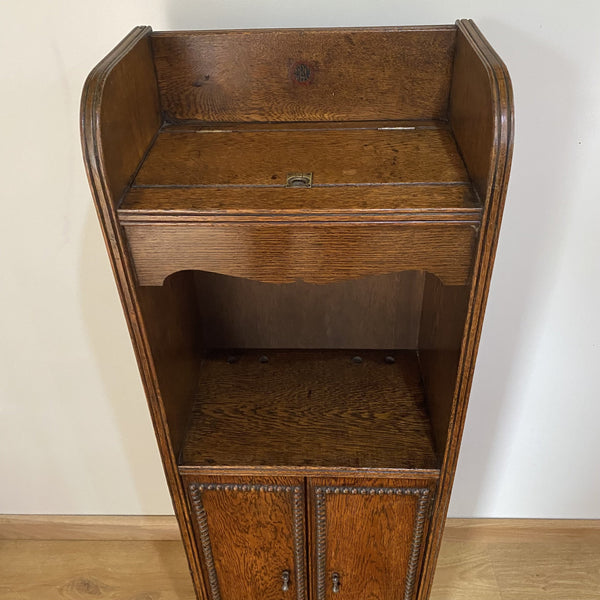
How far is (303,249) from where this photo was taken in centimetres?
78

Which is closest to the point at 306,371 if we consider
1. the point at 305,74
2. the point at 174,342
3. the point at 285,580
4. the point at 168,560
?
the point at 174,342

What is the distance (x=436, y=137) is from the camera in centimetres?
89

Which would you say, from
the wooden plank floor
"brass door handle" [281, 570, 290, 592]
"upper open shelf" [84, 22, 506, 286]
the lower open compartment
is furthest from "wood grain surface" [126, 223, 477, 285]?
the wooden plank floor

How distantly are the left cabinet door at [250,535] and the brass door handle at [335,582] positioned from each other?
6cm

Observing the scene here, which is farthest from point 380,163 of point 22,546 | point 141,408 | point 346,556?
point 22,546

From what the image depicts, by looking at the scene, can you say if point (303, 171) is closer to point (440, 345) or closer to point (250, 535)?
point (440, 345)

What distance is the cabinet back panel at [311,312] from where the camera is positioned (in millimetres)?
1157

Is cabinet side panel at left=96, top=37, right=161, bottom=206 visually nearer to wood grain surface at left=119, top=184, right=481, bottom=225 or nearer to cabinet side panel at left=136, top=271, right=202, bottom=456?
wood grain surface at left=119, top=184, right=481, bottom=225

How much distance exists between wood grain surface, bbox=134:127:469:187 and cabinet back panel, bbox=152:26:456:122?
5cm

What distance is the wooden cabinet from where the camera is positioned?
755 millimetres

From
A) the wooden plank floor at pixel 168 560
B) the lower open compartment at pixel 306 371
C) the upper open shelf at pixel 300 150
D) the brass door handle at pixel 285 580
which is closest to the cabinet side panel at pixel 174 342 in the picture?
the lower open compartment at pixel 306 371

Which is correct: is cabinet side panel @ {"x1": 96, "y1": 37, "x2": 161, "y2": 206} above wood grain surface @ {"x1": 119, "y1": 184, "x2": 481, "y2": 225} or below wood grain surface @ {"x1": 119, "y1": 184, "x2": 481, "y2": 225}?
above

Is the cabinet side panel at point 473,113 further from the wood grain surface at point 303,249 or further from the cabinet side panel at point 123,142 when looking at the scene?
the cabinet side panel at point 123,142

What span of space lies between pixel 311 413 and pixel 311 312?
201 millimetres
